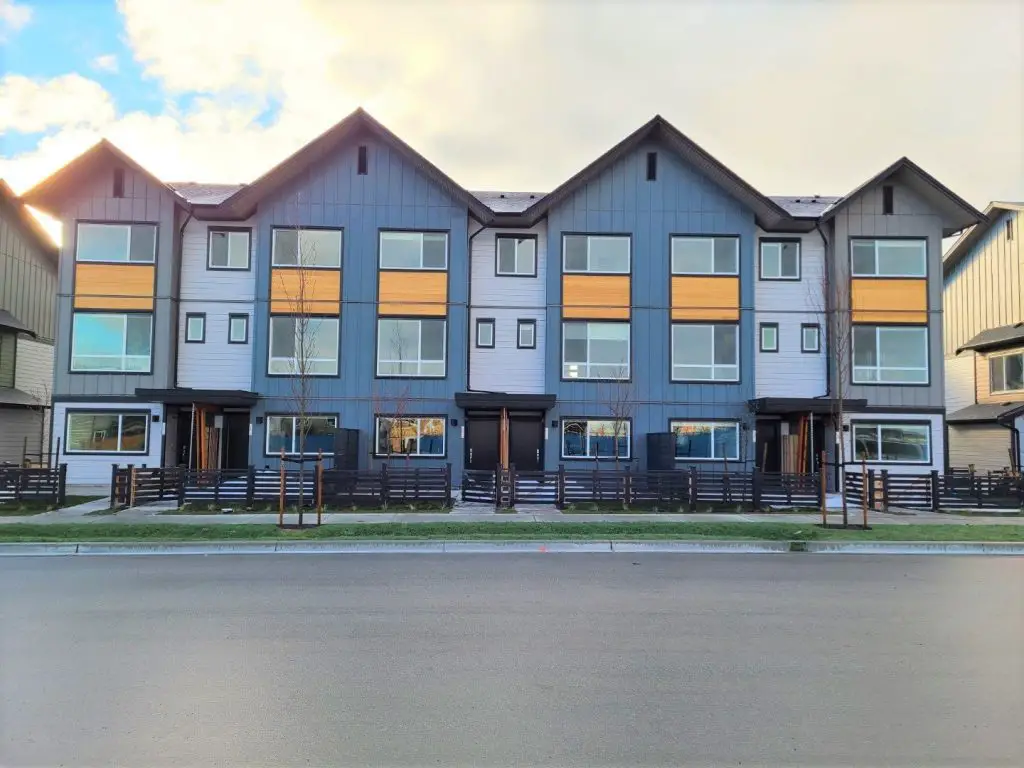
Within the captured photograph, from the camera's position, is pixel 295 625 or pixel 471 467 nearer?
pixel 295 625

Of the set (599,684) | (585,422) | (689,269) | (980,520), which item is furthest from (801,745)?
(689,269)

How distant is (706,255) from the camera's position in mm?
23953

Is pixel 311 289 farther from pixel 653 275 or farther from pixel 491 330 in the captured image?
pixel 653 275

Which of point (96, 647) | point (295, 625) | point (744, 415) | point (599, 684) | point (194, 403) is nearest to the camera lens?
point (599, 684)

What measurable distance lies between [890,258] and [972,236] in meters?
11.0

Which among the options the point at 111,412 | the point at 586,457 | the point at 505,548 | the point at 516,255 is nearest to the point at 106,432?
the point at 111,412

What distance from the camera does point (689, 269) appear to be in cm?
2384

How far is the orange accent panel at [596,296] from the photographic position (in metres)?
23.6

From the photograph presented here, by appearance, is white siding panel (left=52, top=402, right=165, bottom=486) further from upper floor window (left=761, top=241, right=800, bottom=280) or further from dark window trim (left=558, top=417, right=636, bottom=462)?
upper floor window (left=761, top=241, right=800, bottom=280)

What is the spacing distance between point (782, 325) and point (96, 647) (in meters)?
23.0

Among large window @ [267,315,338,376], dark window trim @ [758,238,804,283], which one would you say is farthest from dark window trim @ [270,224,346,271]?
dark window trim @ [758,238,804,283]

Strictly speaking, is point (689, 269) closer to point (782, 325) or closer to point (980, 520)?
point (782, 325)

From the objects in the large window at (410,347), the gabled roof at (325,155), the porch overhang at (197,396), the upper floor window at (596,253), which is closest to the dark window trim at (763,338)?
the upper floor window at (596,253)

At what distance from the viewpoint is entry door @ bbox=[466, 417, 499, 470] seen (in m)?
23.5
